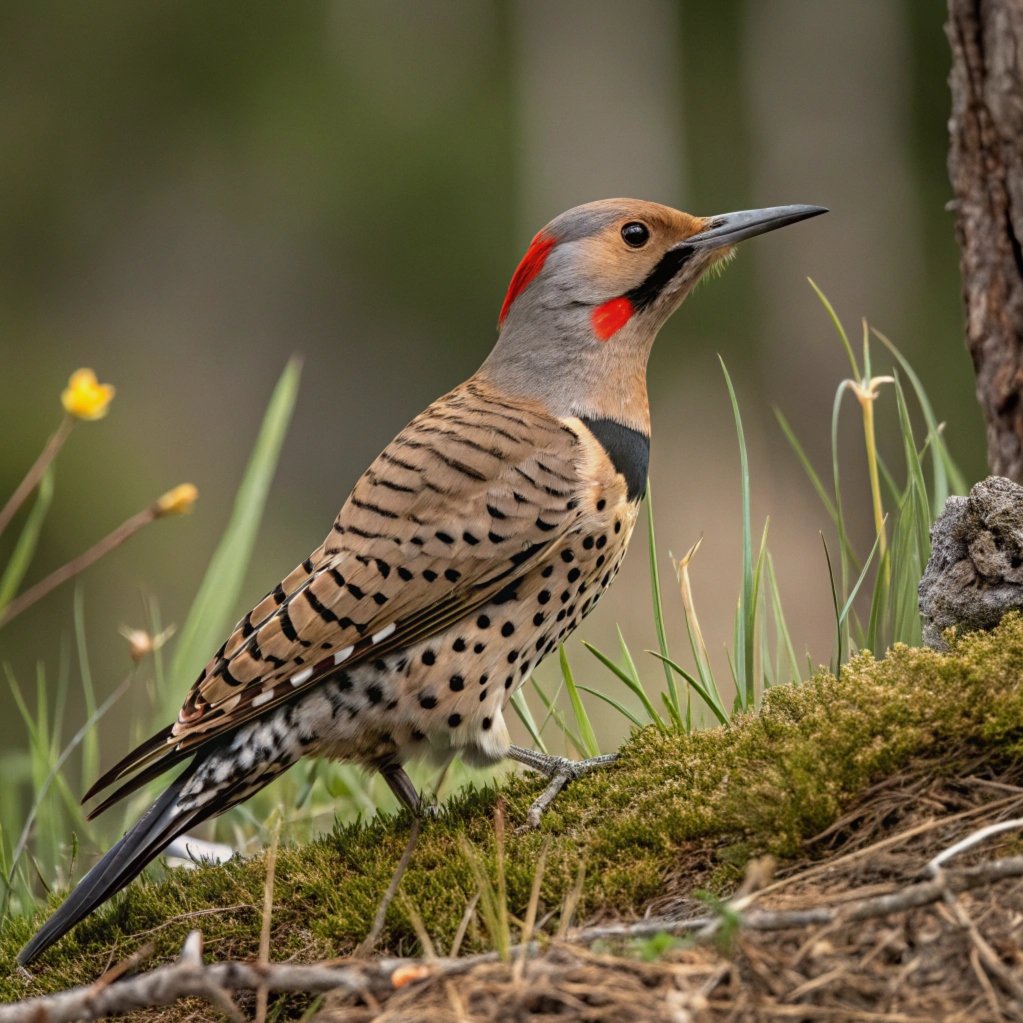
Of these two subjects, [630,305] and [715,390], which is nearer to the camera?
[630,305]

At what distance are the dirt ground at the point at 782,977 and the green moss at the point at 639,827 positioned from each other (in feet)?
1.29

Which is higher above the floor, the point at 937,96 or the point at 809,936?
the point at 937,96

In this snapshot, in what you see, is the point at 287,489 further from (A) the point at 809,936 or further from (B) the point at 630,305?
(A) the point at 809,936

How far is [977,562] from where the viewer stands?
2.88m

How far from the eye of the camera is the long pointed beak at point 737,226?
3893 millimetres

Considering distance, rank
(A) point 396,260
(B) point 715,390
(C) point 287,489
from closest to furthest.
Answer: (B) point 715,390 < (C) point 287,489 < (A) point 396,260

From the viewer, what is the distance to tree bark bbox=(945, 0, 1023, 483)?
12.2 feet

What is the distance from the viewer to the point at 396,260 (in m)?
18.2

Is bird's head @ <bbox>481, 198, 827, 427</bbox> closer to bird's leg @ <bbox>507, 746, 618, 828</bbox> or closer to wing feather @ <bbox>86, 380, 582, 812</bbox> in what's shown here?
wing feather @ <bbox>86, 380, 582, 812</bbox>

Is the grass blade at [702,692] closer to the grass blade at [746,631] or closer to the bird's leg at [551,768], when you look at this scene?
the grass blade at [746,631]

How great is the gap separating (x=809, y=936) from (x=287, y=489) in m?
15.4

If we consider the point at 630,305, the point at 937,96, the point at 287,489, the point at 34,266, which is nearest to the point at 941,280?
the point at 937,96

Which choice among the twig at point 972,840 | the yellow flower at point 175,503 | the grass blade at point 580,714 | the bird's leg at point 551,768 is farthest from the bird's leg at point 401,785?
the twig at point 972,840

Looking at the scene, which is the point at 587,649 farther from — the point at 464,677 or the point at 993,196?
the point at 993,196
